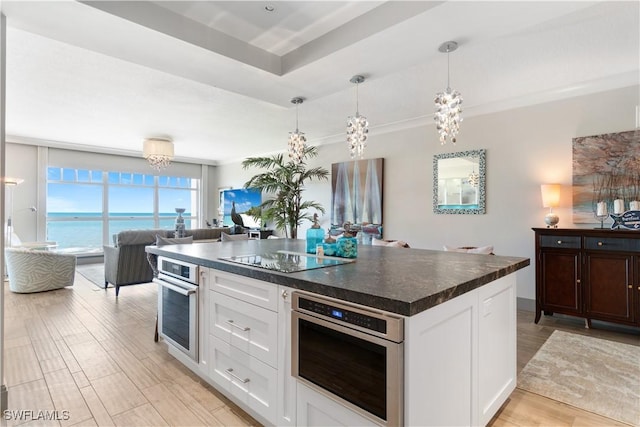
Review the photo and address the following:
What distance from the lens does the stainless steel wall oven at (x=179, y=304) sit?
87.4 inches

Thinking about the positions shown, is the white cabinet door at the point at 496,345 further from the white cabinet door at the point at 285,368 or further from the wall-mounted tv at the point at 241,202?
the wall-mounted tv at the point at 241,202

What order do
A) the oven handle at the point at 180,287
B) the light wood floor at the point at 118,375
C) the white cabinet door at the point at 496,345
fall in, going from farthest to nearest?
the oven handle at the point at 180,287, the light wood floor at the point at 118,375, the white cabinet door at the point at 496,345

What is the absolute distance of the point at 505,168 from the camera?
413 centimetres

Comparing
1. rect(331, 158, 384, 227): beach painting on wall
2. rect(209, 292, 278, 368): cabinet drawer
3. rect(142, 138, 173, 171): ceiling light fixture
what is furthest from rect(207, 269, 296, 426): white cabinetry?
rect(142, 138, 173, 171): ceiling light fixture

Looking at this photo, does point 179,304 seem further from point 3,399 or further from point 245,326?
point 3,399

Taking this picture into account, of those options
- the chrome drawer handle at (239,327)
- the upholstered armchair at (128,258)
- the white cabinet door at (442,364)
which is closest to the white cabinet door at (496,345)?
the white cabinet door at (442,364)

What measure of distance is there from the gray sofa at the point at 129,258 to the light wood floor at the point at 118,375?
2.26ft

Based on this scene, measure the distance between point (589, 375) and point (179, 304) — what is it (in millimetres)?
3092

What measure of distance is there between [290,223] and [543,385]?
4.04 meters

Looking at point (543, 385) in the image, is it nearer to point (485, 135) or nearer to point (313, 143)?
point (485, 135)

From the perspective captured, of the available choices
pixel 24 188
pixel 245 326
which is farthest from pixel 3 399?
pixel 24 188

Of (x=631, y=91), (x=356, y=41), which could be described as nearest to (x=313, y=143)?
(x=356, y=41)

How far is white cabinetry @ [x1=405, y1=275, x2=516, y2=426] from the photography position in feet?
3.82

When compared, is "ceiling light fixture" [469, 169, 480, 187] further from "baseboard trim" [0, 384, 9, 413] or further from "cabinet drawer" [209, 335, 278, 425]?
"baseboard trim" [0, 384, 9, 413]
